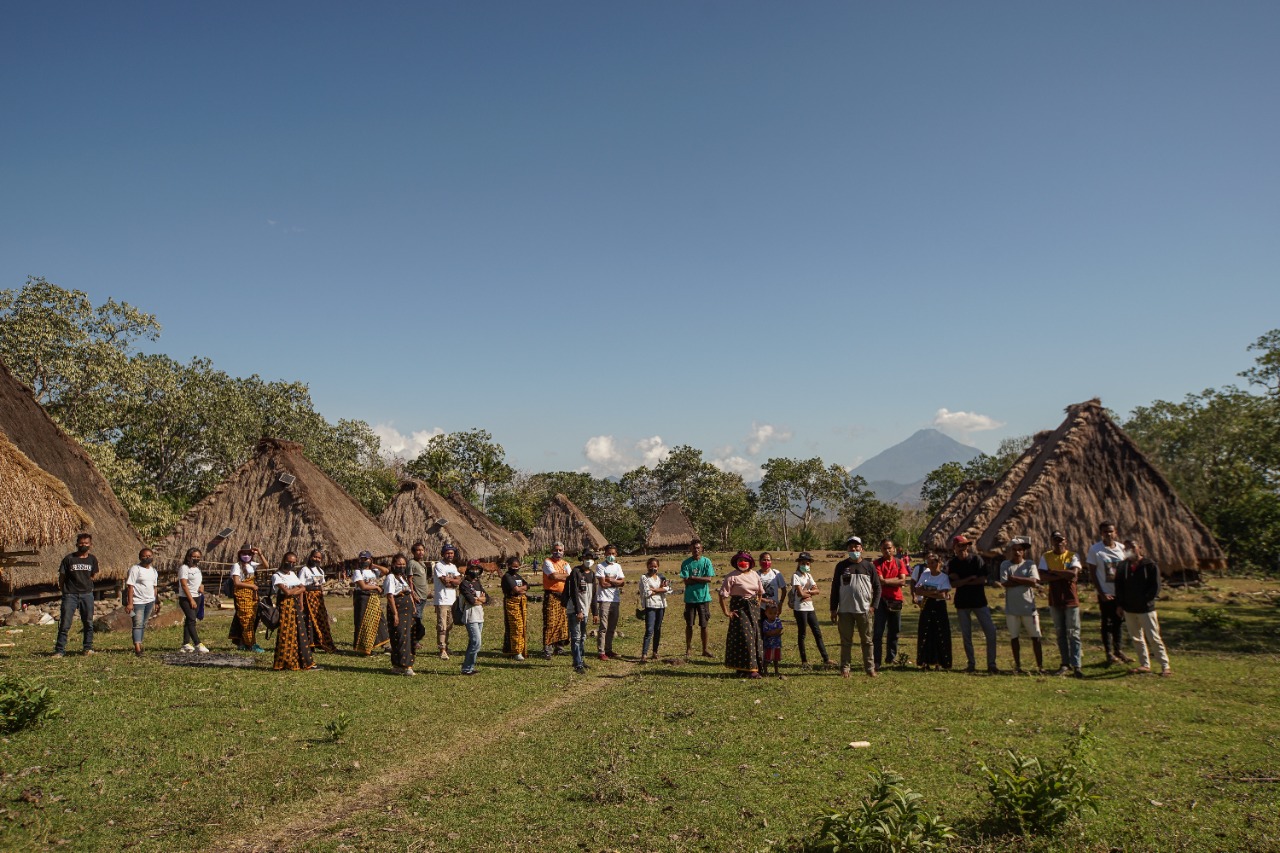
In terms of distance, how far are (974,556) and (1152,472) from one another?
1227 cm

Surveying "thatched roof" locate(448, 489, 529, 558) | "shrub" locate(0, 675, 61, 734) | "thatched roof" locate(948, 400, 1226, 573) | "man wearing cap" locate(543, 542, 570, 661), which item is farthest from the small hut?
"thatched roof" locate(448, 489, 529, 558)

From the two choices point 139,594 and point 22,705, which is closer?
point 22,705

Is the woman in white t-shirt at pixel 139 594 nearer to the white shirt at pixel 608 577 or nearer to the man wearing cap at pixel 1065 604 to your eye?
the white shirt at pixel 608 577

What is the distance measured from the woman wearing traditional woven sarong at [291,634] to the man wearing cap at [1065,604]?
469 inches

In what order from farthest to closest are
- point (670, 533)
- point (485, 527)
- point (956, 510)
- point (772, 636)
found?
point (670, 533) < point (485, 527) < point (956, 510) < point (772, 636)

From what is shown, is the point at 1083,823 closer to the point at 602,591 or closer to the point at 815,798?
the point at 815,798

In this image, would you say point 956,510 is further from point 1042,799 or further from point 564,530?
point 1042,799

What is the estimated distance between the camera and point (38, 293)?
27.9 meters

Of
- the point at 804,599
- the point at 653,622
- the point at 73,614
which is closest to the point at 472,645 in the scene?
the point at 653,622

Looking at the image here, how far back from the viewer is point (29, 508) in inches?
508

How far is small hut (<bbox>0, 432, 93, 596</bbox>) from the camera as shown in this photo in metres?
12.6

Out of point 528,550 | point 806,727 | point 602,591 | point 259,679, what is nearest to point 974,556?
point 806,727

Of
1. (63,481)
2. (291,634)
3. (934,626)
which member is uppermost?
(63,481)

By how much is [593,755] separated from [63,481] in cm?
2121
